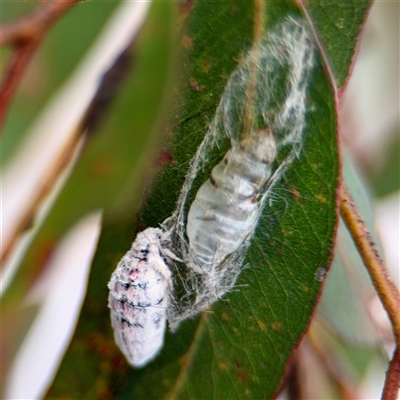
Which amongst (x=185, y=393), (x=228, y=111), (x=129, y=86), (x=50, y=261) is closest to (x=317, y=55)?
(x=228, y=111)

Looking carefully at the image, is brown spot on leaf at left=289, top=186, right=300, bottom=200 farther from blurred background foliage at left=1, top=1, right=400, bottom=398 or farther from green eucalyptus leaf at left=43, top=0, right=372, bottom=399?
blurred background foliage at left=1, top=1, right=400, bottom=398

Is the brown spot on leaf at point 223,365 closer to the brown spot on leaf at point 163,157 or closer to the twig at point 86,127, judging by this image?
the brown spot on leaf at point 163,157

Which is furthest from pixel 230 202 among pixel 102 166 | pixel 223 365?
pixel 102 166

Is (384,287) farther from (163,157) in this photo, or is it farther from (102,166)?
(102,166)

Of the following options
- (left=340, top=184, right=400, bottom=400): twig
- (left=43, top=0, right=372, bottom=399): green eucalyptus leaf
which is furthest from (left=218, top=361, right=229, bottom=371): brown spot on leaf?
(left=340, top=184, right=400, bottom=400): twig

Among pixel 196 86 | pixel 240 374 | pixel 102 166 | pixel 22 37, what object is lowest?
pixel 240 374

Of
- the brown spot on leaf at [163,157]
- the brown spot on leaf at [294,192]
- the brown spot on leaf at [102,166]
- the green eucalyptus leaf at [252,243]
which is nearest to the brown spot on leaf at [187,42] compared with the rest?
the green eucalyptus leaf at [252,243]
